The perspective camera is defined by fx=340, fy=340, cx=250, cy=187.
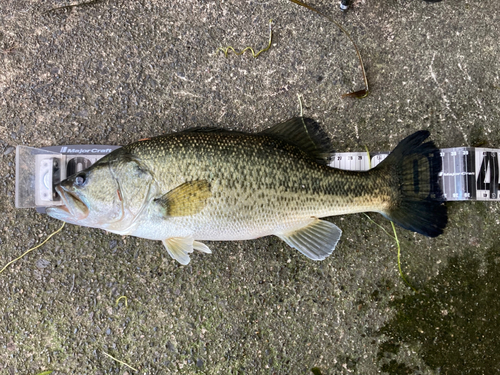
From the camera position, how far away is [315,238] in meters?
2.48

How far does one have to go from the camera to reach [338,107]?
9.12 ft

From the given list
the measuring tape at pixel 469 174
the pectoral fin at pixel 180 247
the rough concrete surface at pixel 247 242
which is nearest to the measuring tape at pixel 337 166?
the measuring tape at pixel 469 174

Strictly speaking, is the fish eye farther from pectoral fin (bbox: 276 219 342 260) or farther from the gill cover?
pectoral fin (bbox: 276 219 342 260)

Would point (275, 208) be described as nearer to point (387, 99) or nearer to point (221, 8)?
point (387, 99)

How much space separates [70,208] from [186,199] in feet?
2.57

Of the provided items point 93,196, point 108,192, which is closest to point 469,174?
point 108,192

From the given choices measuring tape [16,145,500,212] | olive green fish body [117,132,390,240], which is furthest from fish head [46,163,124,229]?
measuring tape [16,145,500,212]

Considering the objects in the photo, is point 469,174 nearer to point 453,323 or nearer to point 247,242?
point 453,323

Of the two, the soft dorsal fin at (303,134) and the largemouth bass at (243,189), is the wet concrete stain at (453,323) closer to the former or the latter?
the largemouth bass at (243,189)

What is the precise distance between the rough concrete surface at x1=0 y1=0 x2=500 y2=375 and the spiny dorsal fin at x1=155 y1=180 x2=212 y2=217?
0.57m

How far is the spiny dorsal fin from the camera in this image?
2.24 meters

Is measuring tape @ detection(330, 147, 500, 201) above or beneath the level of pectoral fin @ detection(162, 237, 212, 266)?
above

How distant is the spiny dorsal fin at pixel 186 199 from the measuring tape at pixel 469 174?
6.05 ft

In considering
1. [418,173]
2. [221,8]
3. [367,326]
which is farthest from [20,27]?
[367,326]
